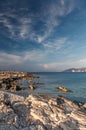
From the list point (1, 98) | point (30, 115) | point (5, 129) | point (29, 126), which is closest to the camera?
point (5, 129)

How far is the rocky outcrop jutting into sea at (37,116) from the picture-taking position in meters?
19.9

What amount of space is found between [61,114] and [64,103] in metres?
5.10

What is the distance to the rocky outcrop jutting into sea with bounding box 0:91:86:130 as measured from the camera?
1991 cm

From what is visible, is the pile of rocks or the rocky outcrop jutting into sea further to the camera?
the pile of rocks

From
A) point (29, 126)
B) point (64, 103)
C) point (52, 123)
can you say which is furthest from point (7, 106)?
point (64, 103)

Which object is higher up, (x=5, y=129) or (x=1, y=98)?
(x=1, y=98)

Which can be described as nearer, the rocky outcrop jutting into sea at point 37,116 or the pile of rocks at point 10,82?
the rocky outcrop jutting into sea at point 37,116

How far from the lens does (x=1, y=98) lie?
85.0 ft

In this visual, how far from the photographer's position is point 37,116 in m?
22.0

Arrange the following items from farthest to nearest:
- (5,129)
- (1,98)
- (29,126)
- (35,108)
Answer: (1,98)
(35,108)
(29,126)
(5,129)

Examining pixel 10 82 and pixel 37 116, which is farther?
pixel 10 82

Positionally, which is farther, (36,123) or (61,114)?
(61,114)

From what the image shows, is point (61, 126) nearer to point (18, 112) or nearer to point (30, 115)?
point (30, 115)

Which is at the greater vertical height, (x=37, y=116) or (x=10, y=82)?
(x=10, y=82)
